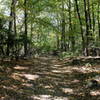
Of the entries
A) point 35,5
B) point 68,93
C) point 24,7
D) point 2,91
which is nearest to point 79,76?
point 68,93

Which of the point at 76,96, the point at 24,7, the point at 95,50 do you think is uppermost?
the point at 24,7

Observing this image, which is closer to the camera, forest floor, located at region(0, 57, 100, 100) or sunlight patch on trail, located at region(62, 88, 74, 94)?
forest floor, located at region(0, 57, 100, 100)

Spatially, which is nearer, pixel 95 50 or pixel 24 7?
pixel 24 7

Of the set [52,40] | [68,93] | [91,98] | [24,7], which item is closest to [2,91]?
[68,93]

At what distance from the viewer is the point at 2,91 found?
7699 millimetres

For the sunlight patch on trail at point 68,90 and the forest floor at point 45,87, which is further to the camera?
the sunlight patch on trail at point 68,90

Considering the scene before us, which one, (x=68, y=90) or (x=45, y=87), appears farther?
(x=45, y=87)

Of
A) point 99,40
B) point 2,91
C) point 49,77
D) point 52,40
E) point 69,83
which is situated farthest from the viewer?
point 52,40

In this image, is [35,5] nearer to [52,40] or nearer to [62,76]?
[62,76]

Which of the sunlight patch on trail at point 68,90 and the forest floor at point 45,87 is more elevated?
the forest floor at point 45,87

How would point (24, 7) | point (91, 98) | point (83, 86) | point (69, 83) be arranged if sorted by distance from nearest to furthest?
point (91, 98)
point (83, 86)
point (69, 83)
point (24, 7)

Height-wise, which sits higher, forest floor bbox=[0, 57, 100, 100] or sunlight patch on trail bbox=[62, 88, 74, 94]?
forest floor bbox=[0, 57, 100, 100]

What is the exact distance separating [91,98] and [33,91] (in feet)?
8.21

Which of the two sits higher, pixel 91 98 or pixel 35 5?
pixel 35 5
